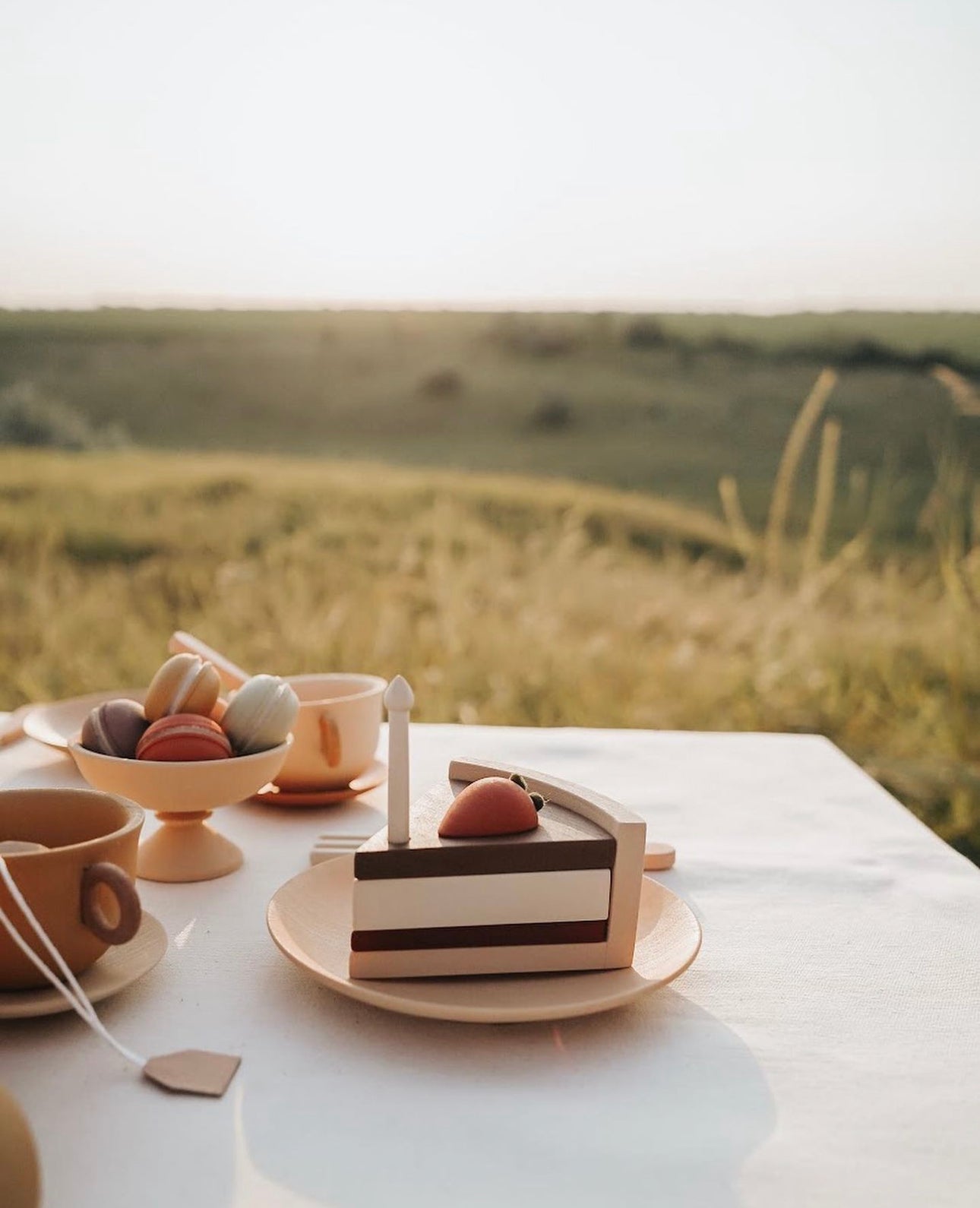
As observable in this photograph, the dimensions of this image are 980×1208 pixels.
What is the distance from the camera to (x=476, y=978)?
0.59m

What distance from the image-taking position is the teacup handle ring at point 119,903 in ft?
1.77

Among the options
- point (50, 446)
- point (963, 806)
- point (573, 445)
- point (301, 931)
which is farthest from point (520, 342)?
point (301, 931)

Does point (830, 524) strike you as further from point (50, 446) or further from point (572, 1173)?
point (572, 1173)

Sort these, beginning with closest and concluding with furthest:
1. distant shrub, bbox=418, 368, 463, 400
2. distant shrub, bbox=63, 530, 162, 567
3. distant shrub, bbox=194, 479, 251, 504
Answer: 1. distant shrub, bbox=63, 530, 162, 567
2. distant shrub, bbox=194, 479, 251, 504
3. distant shrub, bbox=418, 368, 463, 400

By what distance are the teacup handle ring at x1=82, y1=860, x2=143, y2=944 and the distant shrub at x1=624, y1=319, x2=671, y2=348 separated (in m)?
5.24

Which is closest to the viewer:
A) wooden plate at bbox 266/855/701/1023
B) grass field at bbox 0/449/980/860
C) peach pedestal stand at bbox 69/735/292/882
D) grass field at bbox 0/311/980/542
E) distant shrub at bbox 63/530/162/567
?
wooden plate at bbox 266/855/701/1023

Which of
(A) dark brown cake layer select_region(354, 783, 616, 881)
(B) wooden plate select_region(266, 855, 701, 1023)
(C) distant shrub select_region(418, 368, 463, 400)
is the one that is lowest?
(B) wooden plate select_region(266, 855, 701, 1023)

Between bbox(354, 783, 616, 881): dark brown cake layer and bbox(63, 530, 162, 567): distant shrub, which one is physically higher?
bbox(354, 783, 616, 881): dark brown cake layer

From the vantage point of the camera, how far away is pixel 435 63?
3201mm

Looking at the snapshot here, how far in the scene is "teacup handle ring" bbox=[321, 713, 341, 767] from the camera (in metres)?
0.89

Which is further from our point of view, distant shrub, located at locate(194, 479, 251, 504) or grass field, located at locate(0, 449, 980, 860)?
distant shrub, located at locate(194, 479, 251, 504)

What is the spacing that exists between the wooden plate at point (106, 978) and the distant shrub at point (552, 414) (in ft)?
16.4

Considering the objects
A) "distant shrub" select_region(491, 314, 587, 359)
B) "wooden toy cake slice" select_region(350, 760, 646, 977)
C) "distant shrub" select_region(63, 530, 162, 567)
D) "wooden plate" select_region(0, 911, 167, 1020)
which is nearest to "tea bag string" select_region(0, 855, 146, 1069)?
"wooden plate" select_region(0, 911, 167, 1020)

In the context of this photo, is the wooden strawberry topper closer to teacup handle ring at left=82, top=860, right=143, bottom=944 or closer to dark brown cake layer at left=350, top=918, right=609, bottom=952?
dark brown cake layer at left=350, top=918, right=609, bottom=952
